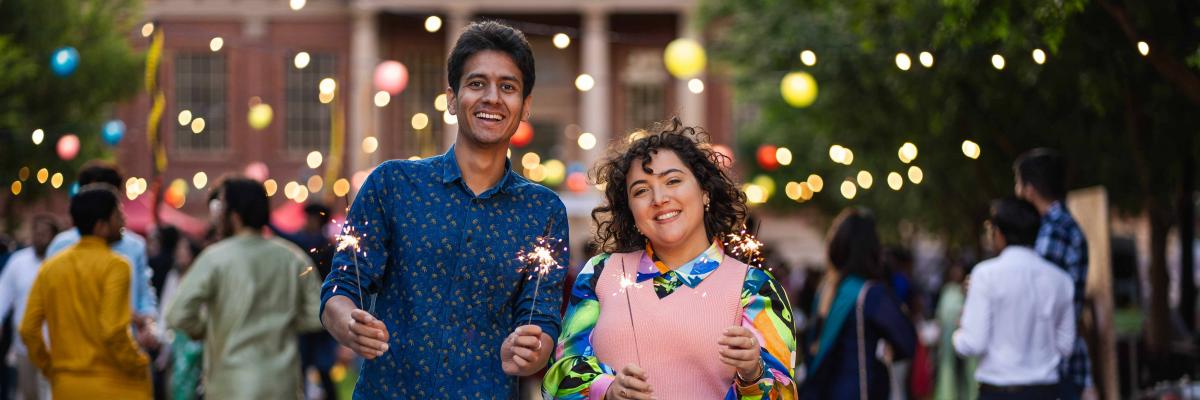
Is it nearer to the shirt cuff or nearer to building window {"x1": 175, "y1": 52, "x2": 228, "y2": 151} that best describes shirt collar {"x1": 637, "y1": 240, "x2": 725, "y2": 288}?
the shirt cuff

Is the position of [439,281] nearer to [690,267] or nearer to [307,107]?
[690,267]

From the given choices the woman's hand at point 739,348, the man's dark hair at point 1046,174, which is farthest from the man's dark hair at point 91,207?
the man's dark hair at point 1046,174

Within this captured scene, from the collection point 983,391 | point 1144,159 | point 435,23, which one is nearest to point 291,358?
point 983,391

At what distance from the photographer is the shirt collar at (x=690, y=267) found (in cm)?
426

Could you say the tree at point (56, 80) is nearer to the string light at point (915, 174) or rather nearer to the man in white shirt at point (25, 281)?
the man in white shirt at point (25, 281)

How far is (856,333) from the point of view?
7777 millimetres

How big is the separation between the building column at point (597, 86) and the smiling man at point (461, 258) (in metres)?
42.3

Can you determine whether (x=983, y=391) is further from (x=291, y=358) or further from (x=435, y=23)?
(x=435, y=23)

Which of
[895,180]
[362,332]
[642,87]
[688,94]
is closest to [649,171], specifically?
[362,332]

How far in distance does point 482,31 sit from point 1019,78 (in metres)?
11.3

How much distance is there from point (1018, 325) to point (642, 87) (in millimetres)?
42296

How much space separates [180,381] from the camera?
8.77 metres

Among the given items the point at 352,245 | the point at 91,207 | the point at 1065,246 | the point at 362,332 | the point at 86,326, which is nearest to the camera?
the point at 362,332

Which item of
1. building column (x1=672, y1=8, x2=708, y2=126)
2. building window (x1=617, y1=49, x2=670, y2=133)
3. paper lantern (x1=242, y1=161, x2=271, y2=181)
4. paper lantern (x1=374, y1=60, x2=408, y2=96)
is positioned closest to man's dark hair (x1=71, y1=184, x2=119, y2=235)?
paper lantern (x1=242, y1=161, x2=271, y2=181)
